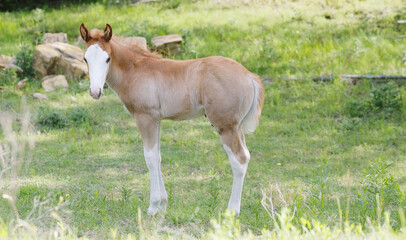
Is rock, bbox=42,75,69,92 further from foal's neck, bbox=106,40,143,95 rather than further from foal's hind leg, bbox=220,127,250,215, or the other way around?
foal's hind leg, bbox=220,127,250,215

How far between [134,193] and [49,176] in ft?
4.33

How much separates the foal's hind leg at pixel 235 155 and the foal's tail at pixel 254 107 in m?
0.22

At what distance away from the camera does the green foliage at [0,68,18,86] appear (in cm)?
1062

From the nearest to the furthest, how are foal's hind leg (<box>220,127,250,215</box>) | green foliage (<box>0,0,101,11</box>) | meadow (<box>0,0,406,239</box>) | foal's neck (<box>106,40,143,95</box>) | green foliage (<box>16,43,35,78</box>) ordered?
meadow (<box>0,0,406,239</box>) → foal's hind leg (<box>220,127,250,215</box>) → foal's neck (<box>106,40,143,95</box>) → green foliage (<box>16,43,35,78</box>) → green foliage (<box>0,0,101,11</box>)

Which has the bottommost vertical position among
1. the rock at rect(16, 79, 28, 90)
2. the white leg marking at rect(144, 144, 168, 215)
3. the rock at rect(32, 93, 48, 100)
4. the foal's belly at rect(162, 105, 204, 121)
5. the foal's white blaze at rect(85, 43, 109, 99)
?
the rock at rect(32, 93, 48, 100)

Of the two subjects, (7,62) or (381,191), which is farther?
(7,62)

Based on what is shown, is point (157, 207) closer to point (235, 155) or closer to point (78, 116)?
point (235, 155)

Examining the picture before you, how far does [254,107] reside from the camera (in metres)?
5.51

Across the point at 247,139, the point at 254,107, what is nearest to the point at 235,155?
the point at 254,107

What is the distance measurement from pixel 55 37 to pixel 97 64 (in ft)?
25.7

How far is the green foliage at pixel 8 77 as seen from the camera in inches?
418

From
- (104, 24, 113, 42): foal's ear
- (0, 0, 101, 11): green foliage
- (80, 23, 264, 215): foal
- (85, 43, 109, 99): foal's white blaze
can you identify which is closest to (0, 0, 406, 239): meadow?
(80, 23, 264, 215): foal

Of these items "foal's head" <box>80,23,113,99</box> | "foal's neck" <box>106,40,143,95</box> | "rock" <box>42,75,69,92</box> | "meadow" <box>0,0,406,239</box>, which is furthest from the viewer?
"rock" <box>42,75,69,92</box>

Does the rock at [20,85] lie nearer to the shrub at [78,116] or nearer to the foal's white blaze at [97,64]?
the shrub at [78,116]
